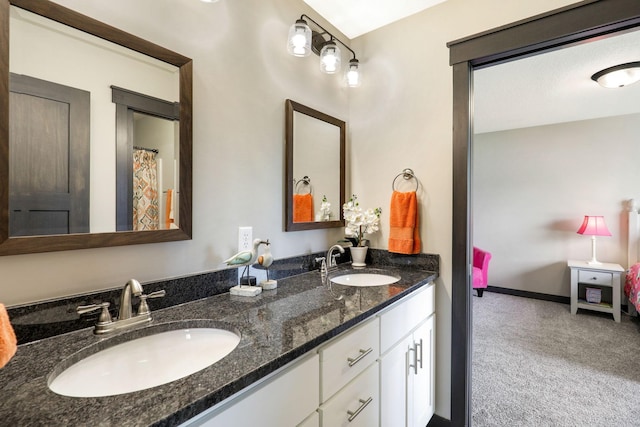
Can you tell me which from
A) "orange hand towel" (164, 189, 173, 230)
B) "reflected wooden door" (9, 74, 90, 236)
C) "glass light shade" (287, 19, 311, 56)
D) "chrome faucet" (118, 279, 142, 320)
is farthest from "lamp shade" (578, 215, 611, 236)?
"reflected wooden door" (9, 74, 90, 236)

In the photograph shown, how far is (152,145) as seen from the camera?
110 cm

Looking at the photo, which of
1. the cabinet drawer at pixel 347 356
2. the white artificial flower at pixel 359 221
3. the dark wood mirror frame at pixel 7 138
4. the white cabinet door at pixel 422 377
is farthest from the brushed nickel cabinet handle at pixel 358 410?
the white artificial flower at pixel 359 221

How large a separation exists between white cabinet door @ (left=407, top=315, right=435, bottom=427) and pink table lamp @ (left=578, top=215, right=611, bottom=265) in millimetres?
3068

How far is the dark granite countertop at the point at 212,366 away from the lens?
1.77ft

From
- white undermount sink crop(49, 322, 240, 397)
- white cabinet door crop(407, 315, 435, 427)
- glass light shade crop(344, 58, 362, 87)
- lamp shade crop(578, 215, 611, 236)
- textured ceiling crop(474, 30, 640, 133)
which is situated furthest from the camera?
lamp shade crop(578, 215, 611, 236)

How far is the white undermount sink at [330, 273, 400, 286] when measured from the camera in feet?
5.63

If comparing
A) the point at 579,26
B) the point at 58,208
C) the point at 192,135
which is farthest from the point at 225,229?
the point at 579,26

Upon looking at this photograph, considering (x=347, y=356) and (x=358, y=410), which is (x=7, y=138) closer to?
(x=347, y=356)

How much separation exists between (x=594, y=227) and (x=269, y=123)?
3977mm

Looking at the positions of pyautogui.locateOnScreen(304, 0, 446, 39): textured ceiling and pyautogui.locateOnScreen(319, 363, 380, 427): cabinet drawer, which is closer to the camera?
pyautogui.locateOnScreen(319, 363, 380, 427): cabinet drawer

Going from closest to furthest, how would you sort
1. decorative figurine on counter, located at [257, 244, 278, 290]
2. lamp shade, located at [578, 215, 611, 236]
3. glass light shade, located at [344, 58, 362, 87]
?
decorative figurine on counter, located at [257, 244, 278, 290] → glass light shade, located at [344, 58, 362, 87] → lamp shade, located at [578, 215, 611, 236]

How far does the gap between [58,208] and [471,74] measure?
1946 mm

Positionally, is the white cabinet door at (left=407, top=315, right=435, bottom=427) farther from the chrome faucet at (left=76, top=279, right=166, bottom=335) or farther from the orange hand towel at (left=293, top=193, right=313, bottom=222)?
the chrome faucet at (left=76, top=279, right=166, bottom=335)

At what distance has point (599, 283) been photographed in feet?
11.2
